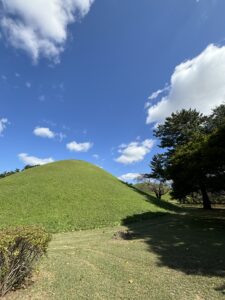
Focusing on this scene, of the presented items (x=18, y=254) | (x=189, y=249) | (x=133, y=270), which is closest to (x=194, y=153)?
(x=189, y=249)

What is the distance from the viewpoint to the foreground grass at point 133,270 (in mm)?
5875

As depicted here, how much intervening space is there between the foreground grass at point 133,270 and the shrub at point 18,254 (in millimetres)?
315

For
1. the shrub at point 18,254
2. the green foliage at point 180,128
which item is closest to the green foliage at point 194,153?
the green foliage at point 180,128

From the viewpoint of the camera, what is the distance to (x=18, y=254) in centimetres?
576

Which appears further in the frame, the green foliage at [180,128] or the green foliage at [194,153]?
the green foliage at [180,128]

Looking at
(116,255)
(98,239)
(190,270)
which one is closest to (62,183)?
(98,239)

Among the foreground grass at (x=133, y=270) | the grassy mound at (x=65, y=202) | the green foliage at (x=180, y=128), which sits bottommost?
the foreground grass at (x=133, y=270)

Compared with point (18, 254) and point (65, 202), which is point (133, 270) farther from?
point (65, 202)

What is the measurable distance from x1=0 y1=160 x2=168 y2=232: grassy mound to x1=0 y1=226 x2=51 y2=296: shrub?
9848 mm

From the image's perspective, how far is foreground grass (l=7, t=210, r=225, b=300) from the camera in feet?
19.3

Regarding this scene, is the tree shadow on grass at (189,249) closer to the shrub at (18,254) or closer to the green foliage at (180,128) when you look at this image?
the shrub at (18,254)

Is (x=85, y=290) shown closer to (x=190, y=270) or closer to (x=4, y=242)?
(x=4, y=242)

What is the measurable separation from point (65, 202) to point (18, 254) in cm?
1827

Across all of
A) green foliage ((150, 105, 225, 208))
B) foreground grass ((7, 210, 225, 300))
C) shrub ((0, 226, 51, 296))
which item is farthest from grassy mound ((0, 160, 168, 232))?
shrub ((0, 226, 51, 296))
